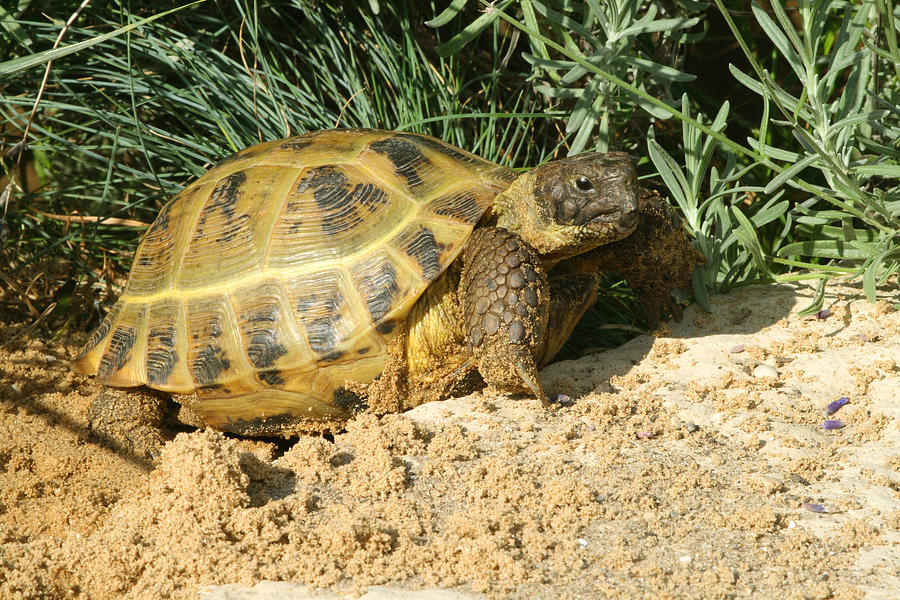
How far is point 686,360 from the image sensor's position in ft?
10.7

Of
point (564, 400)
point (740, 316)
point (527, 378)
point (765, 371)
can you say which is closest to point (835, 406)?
point (765, 371)

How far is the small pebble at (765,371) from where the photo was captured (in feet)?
10.2

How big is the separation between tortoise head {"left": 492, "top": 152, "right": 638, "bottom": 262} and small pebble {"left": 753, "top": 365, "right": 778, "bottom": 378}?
2.47ft

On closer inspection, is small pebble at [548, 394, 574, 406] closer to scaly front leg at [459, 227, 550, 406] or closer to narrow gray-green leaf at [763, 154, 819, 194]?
scaly front leg at [459, 227, 550, 406]

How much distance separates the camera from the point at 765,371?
3.12 meters

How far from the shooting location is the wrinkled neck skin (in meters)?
3.18

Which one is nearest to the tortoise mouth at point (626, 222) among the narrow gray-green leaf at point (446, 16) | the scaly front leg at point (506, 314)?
the scaly front leg at point (506, 314)

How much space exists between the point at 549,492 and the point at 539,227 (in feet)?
3.99

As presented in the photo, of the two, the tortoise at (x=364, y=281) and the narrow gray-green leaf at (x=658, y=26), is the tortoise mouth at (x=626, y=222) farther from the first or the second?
the narrow gray-green leaf at (x=658, y=26)

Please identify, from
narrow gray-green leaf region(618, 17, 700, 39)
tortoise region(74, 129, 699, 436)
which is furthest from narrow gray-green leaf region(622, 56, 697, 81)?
tortoise region(74, 129, 699, 436)

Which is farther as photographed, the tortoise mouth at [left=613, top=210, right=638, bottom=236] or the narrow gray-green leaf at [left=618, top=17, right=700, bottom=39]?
the narrow gray-green leaf at [left=618, top=17, right=700, bottom=39]

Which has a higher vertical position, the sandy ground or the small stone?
the small stone

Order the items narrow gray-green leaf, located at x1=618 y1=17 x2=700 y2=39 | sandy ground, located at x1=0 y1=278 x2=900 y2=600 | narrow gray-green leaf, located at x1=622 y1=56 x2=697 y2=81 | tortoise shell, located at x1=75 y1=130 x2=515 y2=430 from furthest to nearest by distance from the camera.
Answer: narrow gray-green leaf, located at x1=622 y1=56 x2=697 y2=81
narrow gray-green leaf, located at x1=618 y1=17 x2=700 y2=39
tortoise shell, located at x1=75 y1=130 x2=515 y2=430
sandy ground, located at x1=0 y1=278 x2=900 y2=600

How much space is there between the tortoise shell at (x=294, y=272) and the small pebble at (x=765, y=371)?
127cm
